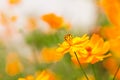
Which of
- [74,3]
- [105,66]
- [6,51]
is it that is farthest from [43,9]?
[105,66]

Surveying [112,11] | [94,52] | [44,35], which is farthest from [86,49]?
[44,35]

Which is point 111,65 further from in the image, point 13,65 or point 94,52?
point 13,65

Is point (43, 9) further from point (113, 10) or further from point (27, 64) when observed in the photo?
point (113, 10)

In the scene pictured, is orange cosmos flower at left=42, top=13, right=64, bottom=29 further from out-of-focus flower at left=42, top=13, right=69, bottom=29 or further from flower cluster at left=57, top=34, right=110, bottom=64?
flower cluster at left=57, top=34, right=110, bottom=64

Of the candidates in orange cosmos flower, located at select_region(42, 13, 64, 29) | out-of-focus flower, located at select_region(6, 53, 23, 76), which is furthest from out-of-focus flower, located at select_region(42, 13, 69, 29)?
out-of-focus flower, located at select_region(6, 53, 23, 76)

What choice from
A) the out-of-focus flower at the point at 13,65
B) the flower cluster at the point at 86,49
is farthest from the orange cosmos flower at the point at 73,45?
the out-of-focus flower at the point at 13,65

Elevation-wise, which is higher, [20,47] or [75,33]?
[20,47]
